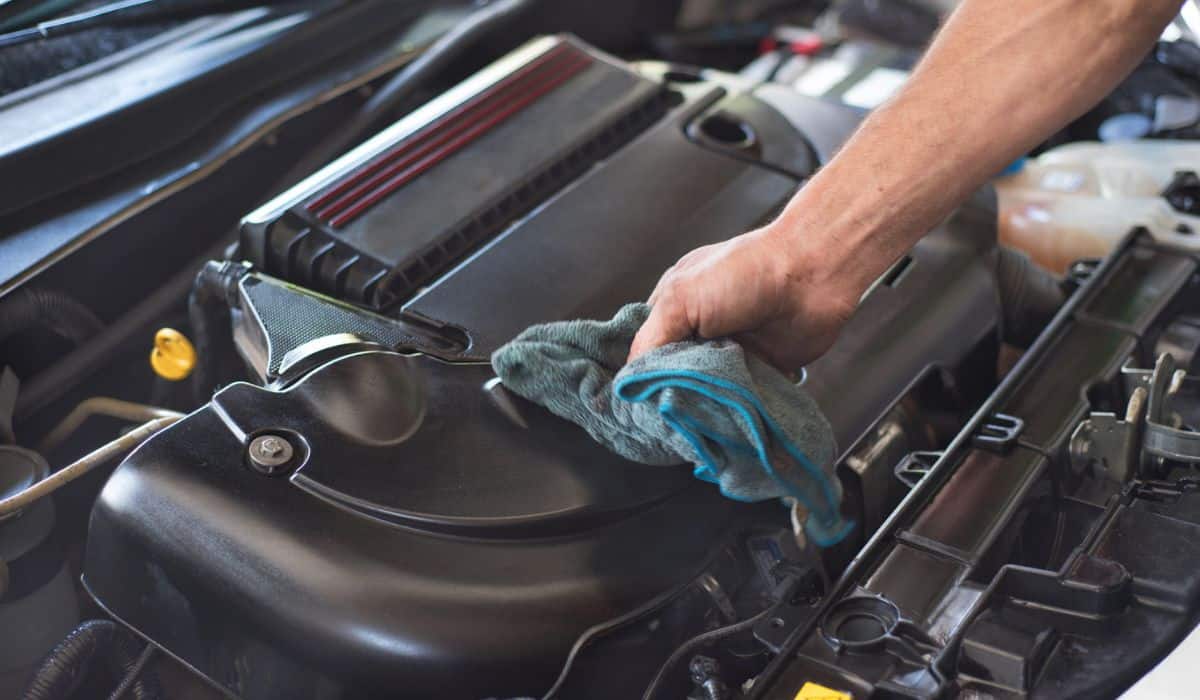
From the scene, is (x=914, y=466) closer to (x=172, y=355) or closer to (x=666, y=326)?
(x=666, y=326)

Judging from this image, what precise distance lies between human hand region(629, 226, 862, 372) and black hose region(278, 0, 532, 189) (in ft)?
2.16

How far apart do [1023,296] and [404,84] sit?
2.76 ft

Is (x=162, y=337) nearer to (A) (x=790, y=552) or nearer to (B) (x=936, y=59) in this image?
(A) (x=790, y=552)

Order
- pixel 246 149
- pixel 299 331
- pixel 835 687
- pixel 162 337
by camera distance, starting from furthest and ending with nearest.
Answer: pixel 246 149
pixel 162 337
pixel 299 331
pixel 835 687

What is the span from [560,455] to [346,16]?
877 millimetres

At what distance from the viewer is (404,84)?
1.60 meters

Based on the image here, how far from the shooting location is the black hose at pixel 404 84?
60.8 inches

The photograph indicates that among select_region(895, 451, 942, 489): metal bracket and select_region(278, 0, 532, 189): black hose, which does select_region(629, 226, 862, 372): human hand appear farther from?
select_region(278, 0, 532, 189): black hose

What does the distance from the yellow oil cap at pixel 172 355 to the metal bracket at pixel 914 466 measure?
745 mm

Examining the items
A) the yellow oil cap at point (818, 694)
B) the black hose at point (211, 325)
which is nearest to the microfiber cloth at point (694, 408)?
the yellow oil cap at point (818, 694)

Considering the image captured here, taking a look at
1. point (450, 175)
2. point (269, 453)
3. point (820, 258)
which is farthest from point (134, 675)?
point (820, 258)

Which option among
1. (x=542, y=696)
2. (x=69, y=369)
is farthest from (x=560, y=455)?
(x=69, y=369)

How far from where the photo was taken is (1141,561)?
986 millimetres

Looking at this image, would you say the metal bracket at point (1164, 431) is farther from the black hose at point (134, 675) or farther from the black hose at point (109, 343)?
the black hose at point (109, 343)
